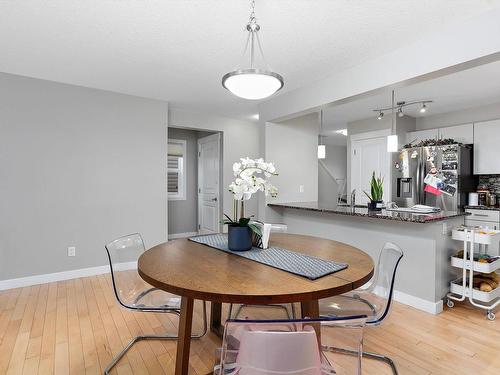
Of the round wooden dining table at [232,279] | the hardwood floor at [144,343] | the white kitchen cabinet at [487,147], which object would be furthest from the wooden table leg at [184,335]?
the white kitchen cabinet at [487,147]

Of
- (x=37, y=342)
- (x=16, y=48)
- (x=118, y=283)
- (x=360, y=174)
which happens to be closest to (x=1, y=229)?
(x=37, y=342)

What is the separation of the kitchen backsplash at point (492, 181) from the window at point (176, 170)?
5.15 m

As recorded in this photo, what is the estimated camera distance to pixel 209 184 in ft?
18.2

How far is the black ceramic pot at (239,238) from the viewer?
5.98ft

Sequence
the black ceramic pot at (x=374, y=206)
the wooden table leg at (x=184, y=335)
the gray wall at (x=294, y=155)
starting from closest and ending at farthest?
the wooden table leg at (x=184, y=335) < the black ceramic pot at (x=374, y=206) < the gray wall at (x=294, y=155)

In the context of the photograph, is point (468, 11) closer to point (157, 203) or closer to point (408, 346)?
point (408, 346)

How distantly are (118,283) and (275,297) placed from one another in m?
1.24

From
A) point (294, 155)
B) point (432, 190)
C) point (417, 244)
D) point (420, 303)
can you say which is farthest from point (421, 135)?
point (420, 303)

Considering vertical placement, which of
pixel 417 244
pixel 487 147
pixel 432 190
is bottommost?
pixel 417 244

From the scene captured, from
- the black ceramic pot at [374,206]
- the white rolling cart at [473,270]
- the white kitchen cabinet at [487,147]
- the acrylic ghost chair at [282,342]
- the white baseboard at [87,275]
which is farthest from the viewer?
the white kitchen cabinet at [487,147]

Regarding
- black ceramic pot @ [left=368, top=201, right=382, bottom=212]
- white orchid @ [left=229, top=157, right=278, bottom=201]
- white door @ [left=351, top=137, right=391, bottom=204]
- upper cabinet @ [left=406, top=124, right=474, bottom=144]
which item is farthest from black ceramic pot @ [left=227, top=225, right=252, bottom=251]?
upper cabinet @ [left=406, top=124, right=474, bottom=144]

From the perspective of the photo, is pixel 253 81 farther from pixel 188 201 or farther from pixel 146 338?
pixel 188 201

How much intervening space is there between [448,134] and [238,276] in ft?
15.2

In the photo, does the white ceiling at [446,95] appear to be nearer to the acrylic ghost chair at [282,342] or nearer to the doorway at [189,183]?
the doorway at [189,183]
